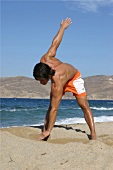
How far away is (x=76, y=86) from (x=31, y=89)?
164m

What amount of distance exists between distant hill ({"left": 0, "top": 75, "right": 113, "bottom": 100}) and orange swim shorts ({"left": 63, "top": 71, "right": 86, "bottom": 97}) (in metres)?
141

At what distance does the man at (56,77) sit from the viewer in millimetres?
5793

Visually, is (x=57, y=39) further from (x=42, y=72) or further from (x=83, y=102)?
(x=83, y=102)

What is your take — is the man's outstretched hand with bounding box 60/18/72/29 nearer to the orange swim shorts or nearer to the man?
the man

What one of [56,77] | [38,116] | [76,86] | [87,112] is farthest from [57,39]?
[38,116]

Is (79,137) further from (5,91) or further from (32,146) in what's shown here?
(5,91)

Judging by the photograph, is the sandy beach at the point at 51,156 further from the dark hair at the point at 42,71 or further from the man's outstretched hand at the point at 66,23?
the man's outstretched hand at the point at 66,23

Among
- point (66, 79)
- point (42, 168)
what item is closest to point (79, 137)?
point (66, 79)

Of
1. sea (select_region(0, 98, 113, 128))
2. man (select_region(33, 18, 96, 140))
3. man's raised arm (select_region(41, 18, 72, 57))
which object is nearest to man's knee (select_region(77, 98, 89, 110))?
man (select_region(33, 18, 96, 140))

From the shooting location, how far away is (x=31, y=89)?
170 meters

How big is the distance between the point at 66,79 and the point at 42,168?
7.71 feet

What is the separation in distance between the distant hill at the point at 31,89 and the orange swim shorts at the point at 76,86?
141492mm

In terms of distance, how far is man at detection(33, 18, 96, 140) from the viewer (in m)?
5.79

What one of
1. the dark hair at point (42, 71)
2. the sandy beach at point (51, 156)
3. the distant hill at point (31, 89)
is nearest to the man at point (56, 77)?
the dark hair at point (42, 71)
